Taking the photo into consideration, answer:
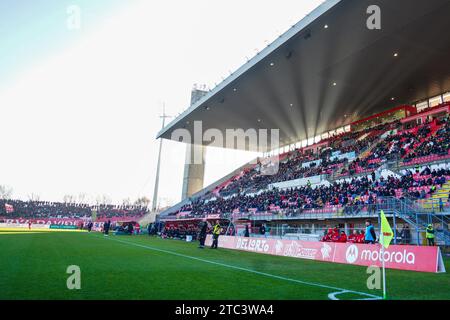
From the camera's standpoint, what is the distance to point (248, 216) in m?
31.2

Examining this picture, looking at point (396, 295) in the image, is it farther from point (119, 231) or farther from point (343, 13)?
point (119, 231)

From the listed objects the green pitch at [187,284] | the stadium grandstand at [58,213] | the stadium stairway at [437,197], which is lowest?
the green pitch at [187,284]

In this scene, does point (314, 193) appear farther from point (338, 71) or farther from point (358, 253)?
point (358, 253)

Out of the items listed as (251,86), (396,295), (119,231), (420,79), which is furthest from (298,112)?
Result: (396,295)

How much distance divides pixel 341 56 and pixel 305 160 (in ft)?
52.8

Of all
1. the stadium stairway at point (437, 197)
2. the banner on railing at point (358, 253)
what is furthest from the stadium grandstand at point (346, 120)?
the banner on railing at point (358, 253)

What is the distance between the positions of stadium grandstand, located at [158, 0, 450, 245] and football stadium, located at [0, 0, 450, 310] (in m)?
0.13

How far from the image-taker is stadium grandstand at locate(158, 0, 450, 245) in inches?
822

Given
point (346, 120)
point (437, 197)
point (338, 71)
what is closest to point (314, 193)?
point (338, 71)

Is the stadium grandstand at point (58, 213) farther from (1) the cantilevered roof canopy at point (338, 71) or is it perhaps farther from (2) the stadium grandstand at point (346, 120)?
(1) the cantilevered roof canopy at point (338, 71)

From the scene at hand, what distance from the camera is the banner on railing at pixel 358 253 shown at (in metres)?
11.2

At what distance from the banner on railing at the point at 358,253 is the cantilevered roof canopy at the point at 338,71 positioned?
14.5 m

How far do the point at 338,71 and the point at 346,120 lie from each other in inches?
589

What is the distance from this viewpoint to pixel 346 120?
42406mm
